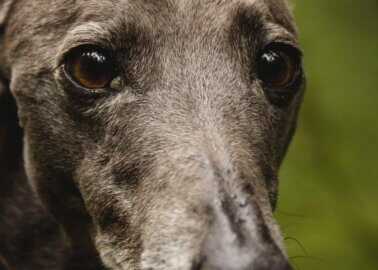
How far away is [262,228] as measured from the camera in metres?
3.25

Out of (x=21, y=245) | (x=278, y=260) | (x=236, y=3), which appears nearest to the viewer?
(x=278, y=260)

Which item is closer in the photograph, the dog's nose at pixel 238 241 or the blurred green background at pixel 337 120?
the dog's nose at pixel 238 241

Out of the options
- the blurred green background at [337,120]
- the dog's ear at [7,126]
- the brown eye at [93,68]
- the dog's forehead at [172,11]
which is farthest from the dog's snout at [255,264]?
the blurred green background at [337,120]

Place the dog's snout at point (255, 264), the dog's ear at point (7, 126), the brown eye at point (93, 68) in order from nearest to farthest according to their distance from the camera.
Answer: the dog's snout at point (255, 264), the brown eye at point (93, 68), the dog's ear at point (7, 126)

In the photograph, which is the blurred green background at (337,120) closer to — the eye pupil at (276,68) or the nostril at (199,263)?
the eye pupil at (276,68)

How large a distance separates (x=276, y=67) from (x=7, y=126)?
5.35 ft

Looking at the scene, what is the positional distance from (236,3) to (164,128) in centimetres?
79

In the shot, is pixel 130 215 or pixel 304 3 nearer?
pixel 130 215

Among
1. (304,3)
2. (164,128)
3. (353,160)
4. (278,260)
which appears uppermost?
(304,3)

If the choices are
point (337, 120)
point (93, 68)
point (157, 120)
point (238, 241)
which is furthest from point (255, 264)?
point (337, 120)

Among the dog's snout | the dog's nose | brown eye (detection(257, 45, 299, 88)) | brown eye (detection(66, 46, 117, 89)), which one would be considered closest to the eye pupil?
brown eye (detection(257, 45, 299, 88))

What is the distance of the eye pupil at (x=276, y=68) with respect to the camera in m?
4.19

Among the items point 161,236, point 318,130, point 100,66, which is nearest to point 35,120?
point 100,66

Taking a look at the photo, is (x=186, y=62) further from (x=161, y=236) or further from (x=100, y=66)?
(x=161, y=236)
